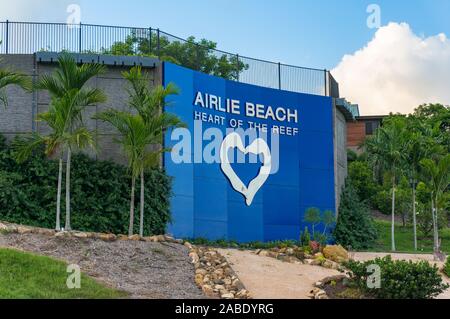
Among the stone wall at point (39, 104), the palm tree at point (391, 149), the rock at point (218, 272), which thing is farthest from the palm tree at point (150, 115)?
the palm tree at point (391, 149)

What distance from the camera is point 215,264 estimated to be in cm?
1719

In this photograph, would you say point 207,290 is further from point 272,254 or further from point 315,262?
point 272,254

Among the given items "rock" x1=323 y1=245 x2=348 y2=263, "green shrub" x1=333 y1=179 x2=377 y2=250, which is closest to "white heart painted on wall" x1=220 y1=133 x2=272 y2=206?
"green shrub" x1=333 y1=179 x2=377 y2=250

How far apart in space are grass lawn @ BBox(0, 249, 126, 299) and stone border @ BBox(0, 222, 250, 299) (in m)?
2.20

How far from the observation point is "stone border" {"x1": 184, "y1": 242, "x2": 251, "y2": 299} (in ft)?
46.8

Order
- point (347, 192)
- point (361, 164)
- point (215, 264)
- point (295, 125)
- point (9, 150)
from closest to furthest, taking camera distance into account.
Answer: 1. point (215, 264)
2. point (9, 150)
3. point (295, 125)
4. point (347, 192)
5. point (361, 164)

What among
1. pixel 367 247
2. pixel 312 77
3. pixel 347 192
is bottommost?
pixel 367 247

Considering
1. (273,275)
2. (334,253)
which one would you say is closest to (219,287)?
(273,275)

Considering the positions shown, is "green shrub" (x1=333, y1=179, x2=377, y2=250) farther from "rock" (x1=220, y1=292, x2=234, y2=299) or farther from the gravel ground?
"rock" (x1=220, y1=292, x2=234, y2=299)

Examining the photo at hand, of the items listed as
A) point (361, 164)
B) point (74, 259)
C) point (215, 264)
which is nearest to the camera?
point (74, 259)

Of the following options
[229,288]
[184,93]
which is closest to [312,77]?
[184,93]

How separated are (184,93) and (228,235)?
17.7 ft

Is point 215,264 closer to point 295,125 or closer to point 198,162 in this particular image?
point 198,162

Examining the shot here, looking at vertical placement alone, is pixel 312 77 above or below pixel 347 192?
above
